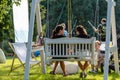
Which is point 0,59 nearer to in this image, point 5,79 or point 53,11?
point 5,79

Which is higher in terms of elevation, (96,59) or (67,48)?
(67,48)

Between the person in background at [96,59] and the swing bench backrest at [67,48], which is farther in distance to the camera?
the person in background at [96,59]

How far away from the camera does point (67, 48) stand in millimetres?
8555

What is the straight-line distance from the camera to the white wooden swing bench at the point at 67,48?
27.7ft

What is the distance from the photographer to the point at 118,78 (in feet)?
30.1

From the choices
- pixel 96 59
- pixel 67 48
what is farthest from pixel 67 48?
pixel 96 59

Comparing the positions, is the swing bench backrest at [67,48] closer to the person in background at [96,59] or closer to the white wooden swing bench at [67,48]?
the white wooden swing bench at [67,48]

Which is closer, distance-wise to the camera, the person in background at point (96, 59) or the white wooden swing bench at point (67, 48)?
the white wooden swing bench at point (67, 48)

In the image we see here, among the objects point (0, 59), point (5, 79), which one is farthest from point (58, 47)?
point (0, 59)

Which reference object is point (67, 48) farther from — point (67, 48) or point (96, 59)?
point (96, 59)

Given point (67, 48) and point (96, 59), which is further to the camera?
point (96, 59)

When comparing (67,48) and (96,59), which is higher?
(67,48)

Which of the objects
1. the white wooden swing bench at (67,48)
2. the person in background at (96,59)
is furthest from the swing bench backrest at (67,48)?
the person in background at (96,59)

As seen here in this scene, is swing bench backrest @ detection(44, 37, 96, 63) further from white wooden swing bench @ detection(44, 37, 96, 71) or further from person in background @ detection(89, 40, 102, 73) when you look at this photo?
person in background @ detection(89, 40, 102, 73)
